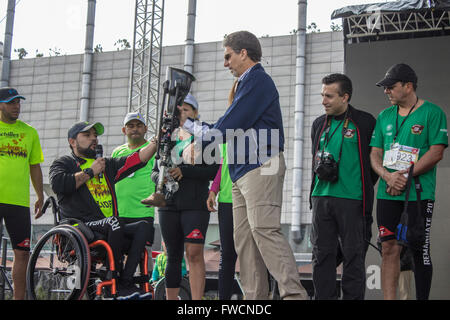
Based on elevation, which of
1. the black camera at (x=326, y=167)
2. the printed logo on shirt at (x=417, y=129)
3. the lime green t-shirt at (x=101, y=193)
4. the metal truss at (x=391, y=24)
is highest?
the metal truss at (x=391, y=24)

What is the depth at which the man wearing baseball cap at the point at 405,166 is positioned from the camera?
2.97 meters

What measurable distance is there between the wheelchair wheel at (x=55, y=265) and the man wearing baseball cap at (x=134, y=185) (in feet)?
3.44

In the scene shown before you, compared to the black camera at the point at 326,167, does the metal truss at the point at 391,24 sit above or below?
above

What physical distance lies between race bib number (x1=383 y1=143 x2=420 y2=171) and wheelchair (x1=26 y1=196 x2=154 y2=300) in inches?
61.5

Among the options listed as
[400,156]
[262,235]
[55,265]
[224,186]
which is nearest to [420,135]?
[400,156]

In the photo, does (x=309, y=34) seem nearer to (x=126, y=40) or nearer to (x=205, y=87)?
(x=205, y=87)

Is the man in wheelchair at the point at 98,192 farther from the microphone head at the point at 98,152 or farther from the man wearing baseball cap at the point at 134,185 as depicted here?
the man wearing baseball cap at the point at 134,185

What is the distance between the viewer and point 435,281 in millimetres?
5484

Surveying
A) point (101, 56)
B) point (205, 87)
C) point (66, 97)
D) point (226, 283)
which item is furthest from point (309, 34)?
point (226, 283)

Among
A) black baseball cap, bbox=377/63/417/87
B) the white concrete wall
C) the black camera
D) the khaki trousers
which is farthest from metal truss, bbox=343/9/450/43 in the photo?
the white concrete wall

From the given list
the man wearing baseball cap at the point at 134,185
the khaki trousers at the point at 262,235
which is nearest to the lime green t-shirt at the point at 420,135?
the khaki trousers at the point at 262,235

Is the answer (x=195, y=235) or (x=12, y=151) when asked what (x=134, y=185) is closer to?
(x=12, y=151)

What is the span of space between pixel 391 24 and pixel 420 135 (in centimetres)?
318

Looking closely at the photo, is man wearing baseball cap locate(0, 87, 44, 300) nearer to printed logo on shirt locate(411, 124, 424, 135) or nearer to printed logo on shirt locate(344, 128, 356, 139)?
printed logo on shirt locate(344, 128, 356, 139)
